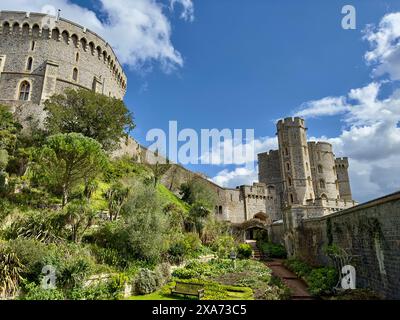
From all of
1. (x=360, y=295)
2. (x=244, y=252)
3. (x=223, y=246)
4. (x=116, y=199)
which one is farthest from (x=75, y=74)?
(x=360, y=295)

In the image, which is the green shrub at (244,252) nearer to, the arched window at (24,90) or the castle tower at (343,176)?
the arched window at (24,90)

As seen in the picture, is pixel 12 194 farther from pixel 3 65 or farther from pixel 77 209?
pixel 3 65

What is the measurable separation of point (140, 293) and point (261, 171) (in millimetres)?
37867

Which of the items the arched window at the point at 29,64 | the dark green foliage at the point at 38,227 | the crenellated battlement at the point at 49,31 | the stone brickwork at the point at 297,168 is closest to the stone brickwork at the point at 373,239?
the dark green foliage at the point at 38,227

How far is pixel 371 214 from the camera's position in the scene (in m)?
9.06

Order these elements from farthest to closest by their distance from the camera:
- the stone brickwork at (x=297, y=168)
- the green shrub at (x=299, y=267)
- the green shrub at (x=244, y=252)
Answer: the stone brickwork at (x=297, y=168) < the green shrub at (x=244, y=252) < the green shrub at (x=299, y=267)

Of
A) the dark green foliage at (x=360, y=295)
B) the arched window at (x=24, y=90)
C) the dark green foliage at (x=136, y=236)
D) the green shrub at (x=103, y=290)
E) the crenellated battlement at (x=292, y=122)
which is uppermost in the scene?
the crenellated battlement at (x=292, y=122)

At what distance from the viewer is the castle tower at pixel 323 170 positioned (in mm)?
42938

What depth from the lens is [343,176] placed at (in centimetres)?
4894

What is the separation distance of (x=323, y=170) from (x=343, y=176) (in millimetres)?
7912

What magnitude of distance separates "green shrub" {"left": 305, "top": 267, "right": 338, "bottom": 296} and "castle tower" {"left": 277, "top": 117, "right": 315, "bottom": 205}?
2870cm

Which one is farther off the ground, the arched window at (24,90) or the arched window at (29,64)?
the arched window at (29,64)

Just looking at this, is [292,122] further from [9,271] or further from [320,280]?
[9,271]

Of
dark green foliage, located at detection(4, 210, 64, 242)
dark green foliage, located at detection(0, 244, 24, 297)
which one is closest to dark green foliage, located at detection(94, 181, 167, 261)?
dark green foliage, located at detection(4, 210, 64, 242)
